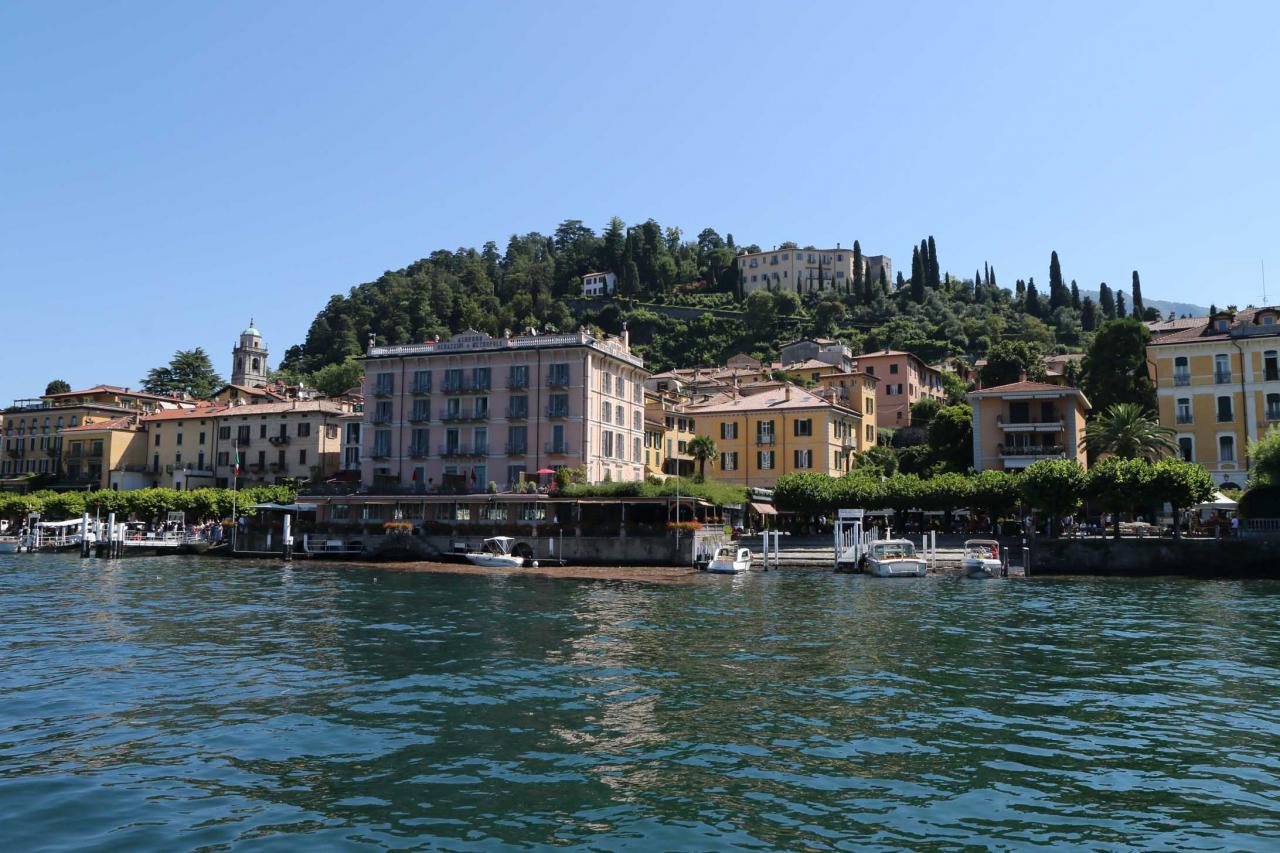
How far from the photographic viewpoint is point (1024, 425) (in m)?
76.9

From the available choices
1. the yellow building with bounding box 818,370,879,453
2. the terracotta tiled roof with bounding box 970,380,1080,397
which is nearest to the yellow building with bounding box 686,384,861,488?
the yellow building with bounding box 818,370,879,453

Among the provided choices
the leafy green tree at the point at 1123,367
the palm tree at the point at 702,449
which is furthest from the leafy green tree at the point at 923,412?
the palm tree at the point at 702,449

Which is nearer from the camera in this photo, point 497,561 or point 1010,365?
point 497,561

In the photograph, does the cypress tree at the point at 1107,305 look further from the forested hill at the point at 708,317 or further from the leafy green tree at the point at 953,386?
the leafy green tree at the point at 953,386

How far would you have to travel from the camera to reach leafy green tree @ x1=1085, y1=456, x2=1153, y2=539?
57653 mm

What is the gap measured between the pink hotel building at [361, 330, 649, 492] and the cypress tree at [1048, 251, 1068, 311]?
120 meters

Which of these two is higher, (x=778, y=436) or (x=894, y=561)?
(x=778, y=436)

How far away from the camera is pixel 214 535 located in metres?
78.9

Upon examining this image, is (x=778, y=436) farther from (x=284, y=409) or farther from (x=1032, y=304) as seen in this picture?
(x=1032, y=304)

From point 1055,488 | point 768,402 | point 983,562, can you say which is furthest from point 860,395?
point 983,562

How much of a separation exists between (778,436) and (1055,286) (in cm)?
11438

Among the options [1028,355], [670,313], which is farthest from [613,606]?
[670,313]

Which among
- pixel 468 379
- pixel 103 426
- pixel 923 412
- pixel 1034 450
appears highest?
pixel 468 379

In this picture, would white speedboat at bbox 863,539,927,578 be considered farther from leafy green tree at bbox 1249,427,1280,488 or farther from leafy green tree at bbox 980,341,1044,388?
leafy green tree at bbox 980,341,1044,388
